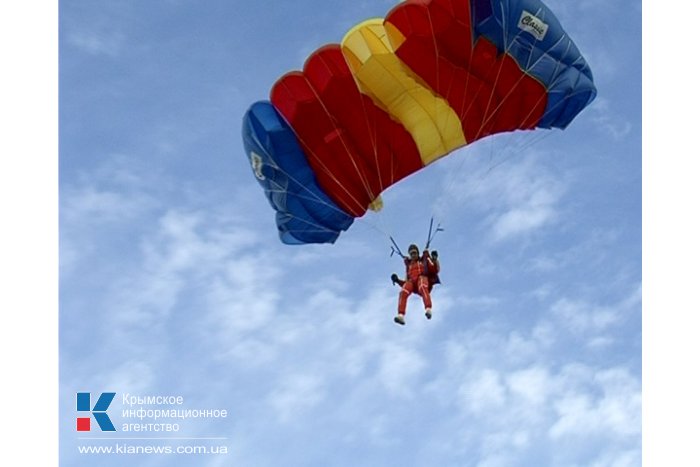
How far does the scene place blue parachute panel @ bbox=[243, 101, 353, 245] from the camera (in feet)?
44.3

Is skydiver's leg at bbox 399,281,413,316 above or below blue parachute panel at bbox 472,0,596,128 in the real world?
below

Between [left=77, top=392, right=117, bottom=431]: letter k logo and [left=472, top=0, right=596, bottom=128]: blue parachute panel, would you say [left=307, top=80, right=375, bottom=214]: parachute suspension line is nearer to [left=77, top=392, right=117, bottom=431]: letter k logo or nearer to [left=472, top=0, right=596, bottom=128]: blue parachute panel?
[left=472, top=0, right=596, bottom=128]: blue parachute panel

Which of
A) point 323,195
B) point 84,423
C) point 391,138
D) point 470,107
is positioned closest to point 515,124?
point 470,107

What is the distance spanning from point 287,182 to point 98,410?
3.49 metres

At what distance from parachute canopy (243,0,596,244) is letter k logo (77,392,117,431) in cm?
318

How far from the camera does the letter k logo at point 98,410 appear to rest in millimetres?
12273

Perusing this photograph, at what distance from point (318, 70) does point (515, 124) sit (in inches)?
98.7

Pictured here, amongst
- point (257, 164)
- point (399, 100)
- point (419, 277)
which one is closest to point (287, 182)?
point (257, 164)

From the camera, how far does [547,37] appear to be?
512 inches

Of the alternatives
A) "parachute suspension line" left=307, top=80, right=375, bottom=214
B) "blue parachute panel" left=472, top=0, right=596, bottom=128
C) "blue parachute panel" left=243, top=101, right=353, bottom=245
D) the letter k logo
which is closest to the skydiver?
"parachute suspension line" left=307, top=80, right=375, bottom=214

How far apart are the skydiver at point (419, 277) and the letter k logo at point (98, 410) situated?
3259 millimetres

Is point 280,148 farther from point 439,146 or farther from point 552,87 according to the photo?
point 552,87

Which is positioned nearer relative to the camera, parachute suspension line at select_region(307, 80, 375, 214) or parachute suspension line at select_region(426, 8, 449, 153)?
parachute suspension line at select_region(426, 8, 449, 153)

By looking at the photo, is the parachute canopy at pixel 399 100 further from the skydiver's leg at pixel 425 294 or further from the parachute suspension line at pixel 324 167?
the skydiver's leg at pixel 425 294
